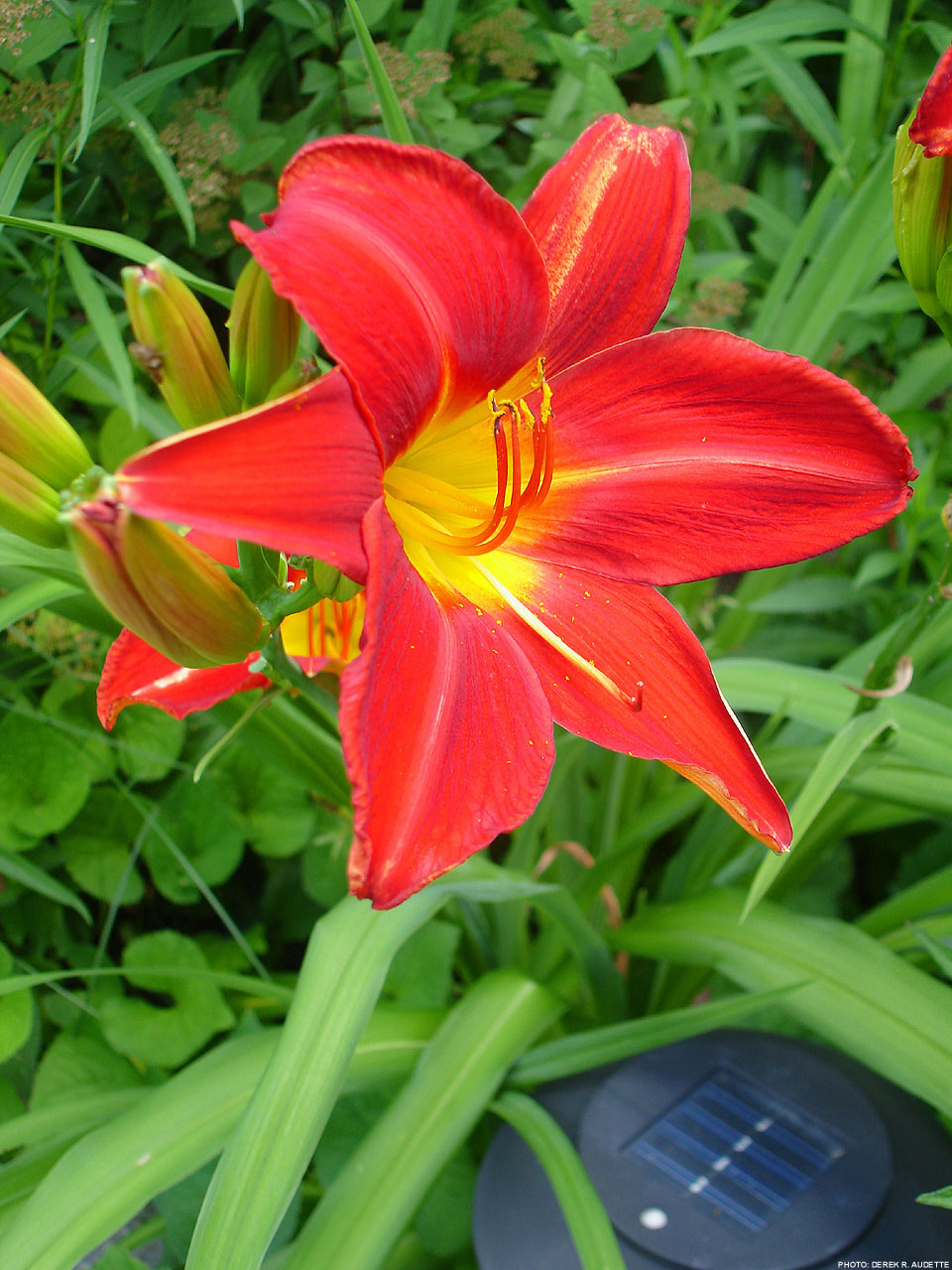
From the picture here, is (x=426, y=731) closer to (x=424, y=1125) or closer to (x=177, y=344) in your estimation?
(x=177, y=344)

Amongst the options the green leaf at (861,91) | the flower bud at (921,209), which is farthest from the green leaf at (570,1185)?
the green leaf at (861,91)

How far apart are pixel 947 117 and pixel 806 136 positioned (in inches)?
42.2

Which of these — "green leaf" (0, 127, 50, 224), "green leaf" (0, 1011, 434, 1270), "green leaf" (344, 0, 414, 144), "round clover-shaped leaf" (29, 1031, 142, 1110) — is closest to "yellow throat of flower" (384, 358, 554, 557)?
"green leaf" (344, 0, 414, 144)

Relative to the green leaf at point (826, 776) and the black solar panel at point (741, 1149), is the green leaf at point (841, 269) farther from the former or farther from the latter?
the black solar panel at point (741, 1149)

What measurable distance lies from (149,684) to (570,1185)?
1.48ft

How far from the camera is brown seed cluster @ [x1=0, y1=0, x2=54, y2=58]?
643 mm

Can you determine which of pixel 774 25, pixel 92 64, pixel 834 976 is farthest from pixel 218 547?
pixel 774 25

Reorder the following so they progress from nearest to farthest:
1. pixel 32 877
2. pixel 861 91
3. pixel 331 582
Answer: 1. pixel 331 582
2. pixel 32 877
3. pixel 861 91

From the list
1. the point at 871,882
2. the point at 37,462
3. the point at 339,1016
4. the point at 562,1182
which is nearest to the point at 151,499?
the point at 37,462

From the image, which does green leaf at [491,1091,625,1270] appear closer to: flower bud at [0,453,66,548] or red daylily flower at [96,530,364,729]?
red daylily flower at [96,530,364,729]

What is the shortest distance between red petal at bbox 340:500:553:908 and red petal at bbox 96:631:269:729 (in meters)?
0.17

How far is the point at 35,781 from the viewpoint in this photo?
37.7 inches

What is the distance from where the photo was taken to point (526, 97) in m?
1.11

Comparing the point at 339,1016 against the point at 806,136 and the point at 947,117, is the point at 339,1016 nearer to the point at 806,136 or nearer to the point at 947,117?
the point at 947,117
